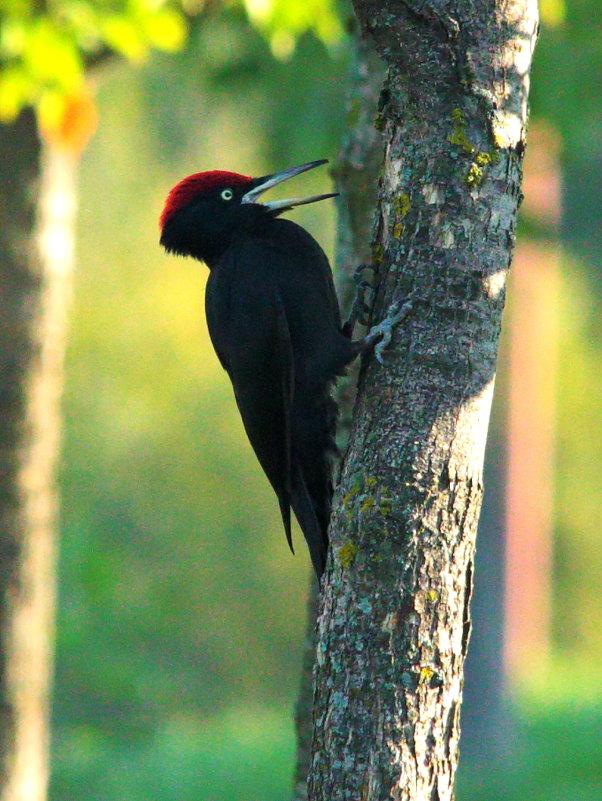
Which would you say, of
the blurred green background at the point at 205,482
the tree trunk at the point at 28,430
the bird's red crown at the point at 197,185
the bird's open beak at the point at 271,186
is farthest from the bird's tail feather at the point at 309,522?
the blurred green background at the point at 205,482

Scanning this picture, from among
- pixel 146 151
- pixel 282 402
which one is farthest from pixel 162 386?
pixel 282 402

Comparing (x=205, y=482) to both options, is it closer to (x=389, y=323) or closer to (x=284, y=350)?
(x=284, y=350)

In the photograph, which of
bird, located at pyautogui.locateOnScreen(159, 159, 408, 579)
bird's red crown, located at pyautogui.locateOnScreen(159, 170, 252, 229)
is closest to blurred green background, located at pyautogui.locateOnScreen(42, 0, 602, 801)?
bird's red crown, located at pyautogui.locateOnScreen(159, 170, 252, 229)

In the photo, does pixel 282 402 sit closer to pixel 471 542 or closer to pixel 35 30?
pixel 471 542

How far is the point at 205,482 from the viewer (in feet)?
58.9

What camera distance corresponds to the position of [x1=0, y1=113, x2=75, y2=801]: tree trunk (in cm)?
511

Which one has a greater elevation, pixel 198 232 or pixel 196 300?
pixel 196 300

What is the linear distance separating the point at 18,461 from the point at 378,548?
2879mm

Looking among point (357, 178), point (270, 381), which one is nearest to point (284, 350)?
point (270, 381)

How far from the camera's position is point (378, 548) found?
103 inches

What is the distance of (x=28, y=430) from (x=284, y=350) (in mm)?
1733

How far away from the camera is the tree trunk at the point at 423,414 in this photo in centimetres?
255

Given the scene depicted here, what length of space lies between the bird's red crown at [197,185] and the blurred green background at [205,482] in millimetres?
1996

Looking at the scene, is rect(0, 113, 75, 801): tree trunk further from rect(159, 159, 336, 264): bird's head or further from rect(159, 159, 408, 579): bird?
rect(159, 159, 408, 579): bird
